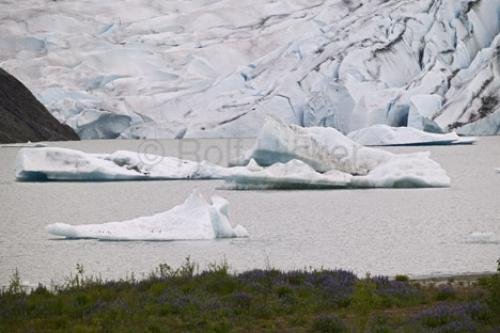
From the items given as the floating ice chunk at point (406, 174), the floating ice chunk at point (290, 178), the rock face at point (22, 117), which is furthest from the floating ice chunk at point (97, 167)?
the rock face at point (22, 117)

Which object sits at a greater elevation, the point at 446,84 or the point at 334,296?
the point at 446,84

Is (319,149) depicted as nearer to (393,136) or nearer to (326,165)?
(326,165)

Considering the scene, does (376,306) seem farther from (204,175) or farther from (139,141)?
(139,141)

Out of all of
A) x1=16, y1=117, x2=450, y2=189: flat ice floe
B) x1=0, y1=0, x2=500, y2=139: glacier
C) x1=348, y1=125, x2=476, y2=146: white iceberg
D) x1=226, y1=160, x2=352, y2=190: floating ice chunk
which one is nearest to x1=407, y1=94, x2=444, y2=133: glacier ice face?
x1=0, y1=0, x2=500, y2=139: glacier

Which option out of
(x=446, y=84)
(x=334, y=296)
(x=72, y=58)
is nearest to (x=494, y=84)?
(x=446, y=84)

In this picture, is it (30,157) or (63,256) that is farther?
(30,157)

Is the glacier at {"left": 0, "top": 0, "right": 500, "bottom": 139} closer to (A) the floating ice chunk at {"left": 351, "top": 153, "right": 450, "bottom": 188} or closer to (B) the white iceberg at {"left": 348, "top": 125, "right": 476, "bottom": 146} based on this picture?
(B) the white iceberg at {"left": 348, "top": 125, "right": 476, "bottom": 146}
